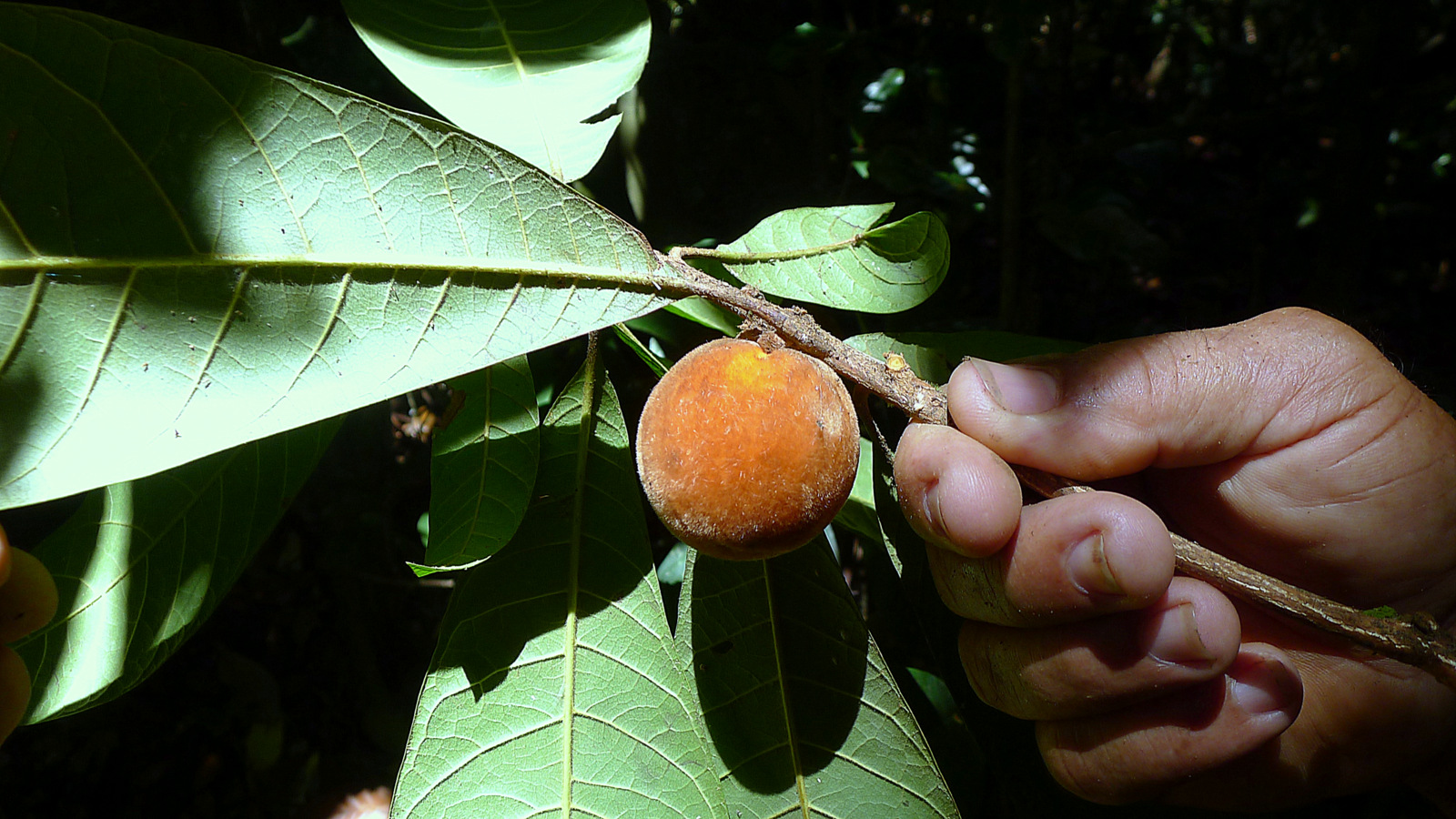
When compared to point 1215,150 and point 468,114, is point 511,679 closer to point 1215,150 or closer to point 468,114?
point 468,114

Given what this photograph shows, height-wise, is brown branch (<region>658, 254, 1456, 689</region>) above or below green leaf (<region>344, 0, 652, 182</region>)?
below

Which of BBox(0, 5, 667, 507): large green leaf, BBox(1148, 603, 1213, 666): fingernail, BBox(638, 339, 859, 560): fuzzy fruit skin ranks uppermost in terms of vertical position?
BBox(0, 5, 667, 507): large green leaf

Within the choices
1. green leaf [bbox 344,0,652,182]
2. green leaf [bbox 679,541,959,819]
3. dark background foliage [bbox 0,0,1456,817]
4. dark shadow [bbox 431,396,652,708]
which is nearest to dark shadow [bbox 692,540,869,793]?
green leaf [bbox 679,541,959,819]

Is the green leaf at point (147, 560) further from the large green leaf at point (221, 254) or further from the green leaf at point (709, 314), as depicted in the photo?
the green leaf at point (709, 314)

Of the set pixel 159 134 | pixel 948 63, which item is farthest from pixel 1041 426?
pixel 948 63

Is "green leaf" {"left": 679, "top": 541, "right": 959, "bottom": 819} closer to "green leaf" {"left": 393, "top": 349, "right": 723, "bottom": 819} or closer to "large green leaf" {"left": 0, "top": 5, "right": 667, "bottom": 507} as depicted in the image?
"green leaf" {"left": 393, "top": 349, "right": 723, "bottom": 819}

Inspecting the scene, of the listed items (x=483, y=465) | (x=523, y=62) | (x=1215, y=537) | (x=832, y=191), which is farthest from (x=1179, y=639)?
(x=832, y=191)

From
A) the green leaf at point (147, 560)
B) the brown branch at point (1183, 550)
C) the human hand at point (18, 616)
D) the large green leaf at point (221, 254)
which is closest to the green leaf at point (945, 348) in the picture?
the brown branch at point (1183, 550)
